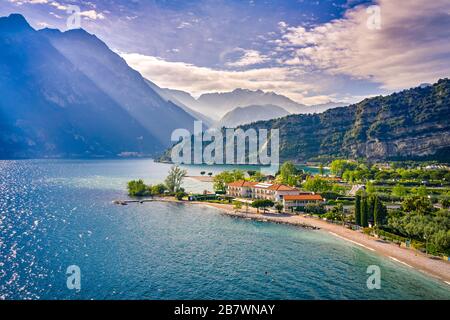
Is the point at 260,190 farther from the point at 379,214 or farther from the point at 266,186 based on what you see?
the point at 379,214

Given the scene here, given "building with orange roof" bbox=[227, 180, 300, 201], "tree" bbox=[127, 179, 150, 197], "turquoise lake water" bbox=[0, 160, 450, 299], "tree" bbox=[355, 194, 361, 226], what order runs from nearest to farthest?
"turquoise lake water" bbox=[0, 160, 450, 299], "tree" bbox=[355, 194, 361, 226], "building with orange roof" bbox=[227, 180, 300, 201], "tree" bbox=[127, 179, 150, 197]

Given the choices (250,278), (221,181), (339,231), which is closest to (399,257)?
(339,231)

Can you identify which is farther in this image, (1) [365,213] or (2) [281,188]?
(2) [281,188]

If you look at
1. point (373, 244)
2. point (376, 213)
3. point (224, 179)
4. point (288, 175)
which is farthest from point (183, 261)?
point (288, 175)

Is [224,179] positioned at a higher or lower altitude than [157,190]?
higher

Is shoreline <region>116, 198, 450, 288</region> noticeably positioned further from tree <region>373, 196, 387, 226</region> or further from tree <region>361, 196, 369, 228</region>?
tree <region>373, 196, 387, 226</region>

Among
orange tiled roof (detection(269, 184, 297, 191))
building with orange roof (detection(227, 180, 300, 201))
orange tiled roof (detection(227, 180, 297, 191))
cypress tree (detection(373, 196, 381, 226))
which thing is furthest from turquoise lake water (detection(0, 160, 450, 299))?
orange tiled roof (detection(227, 180, 297, 191))
